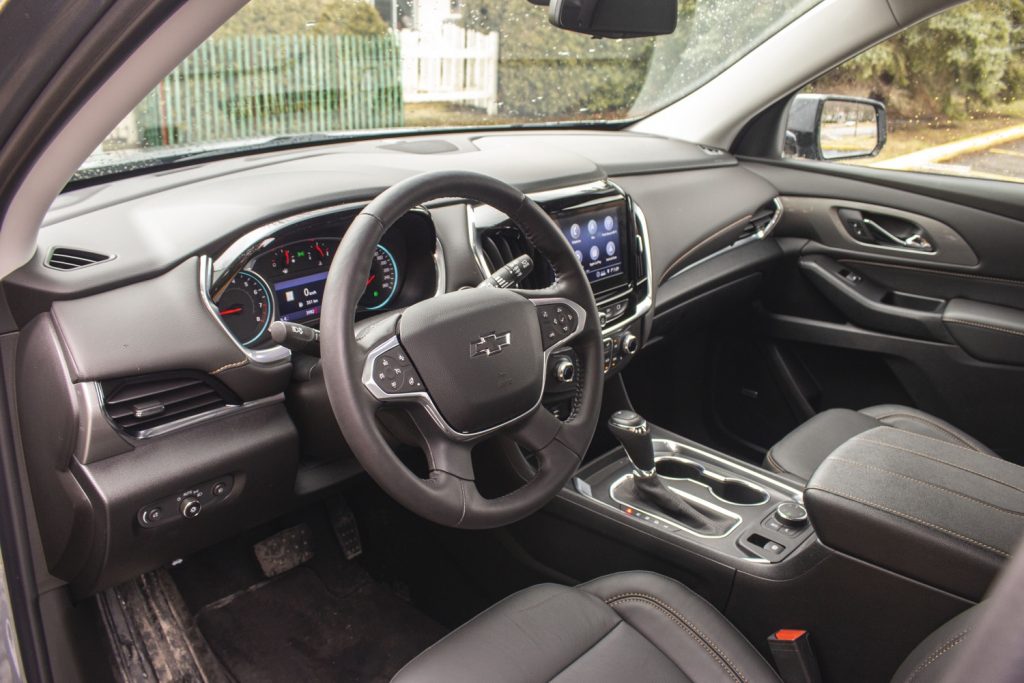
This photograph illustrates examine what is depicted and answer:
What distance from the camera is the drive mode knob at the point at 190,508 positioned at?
160 centimetres

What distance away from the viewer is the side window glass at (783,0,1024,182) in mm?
2562

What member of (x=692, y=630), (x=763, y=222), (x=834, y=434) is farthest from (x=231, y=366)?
(x=763, y=222)

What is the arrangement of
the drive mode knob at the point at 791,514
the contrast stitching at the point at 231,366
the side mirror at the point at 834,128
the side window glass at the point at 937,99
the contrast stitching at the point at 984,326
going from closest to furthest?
1. the contrast stitching at the point at 231,366
2. the drive mode knob at the point at 791,514
3. the contrast stitching at the point at 984,326
4. the side window glass at the point at 937,99
5. the side mirror at the point at 834,128

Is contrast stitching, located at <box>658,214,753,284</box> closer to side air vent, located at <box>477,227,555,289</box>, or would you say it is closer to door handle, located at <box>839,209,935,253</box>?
door handle, located at <box>839,209,935,253</box>

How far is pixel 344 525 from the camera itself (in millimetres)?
2404

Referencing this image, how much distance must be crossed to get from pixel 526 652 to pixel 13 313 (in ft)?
3.26

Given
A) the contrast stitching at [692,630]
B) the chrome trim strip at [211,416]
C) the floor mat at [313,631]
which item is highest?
the chrome trim strip at [211,416]

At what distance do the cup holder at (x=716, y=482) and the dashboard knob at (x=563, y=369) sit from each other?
53cm

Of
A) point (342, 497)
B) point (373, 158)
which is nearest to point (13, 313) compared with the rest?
point (373, 158)

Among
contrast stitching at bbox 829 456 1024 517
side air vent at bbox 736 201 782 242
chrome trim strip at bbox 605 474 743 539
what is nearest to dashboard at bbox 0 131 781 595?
chrome trim strip at bbox 605 474 743 539

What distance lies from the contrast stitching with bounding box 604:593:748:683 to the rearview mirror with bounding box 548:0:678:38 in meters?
1.03

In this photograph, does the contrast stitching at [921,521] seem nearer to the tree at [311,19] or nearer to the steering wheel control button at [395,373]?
the steering wheel control button at [395,373]

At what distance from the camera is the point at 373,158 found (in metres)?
2.10

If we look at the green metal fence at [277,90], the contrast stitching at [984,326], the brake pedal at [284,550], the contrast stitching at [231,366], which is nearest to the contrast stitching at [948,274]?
the contrast stitching at [984,326]
